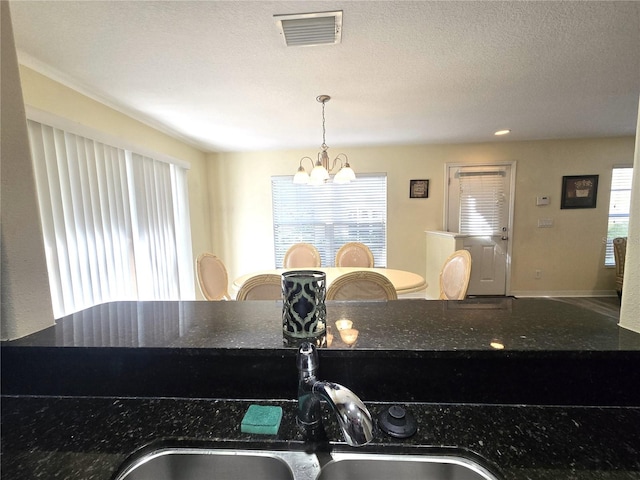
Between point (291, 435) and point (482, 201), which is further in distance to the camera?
point (482, 201)

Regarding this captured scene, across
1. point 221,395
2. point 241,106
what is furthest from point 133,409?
point 241,106

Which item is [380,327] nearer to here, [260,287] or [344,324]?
[344,324]

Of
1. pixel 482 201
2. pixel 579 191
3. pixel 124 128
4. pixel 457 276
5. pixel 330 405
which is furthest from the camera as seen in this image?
pixel 482 201

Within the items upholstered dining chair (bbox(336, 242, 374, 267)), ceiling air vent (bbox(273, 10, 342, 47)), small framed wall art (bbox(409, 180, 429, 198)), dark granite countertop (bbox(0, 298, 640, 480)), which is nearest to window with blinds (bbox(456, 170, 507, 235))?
small framed wall art (bbox(409, 180, 429, 198))

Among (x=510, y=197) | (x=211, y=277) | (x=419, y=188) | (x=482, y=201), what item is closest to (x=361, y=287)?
(x=211, y=277)

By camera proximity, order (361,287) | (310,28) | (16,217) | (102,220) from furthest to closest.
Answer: (102,220), (361,287), (310,28), (16,217)

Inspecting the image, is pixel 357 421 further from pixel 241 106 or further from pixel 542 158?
pixel 542 158

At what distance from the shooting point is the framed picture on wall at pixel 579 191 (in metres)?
3.92

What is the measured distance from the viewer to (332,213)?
427 cm

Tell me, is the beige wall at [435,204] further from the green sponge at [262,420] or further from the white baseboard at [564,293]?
the green sponge at [262,420]

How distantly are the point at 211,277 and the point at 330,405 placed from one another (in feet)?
6.86

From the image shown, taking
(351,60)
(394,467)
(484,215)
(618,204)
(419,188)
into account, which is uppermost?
(351,60)

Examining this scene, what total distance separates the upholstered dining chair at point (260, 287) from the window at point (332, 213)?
2.63 m

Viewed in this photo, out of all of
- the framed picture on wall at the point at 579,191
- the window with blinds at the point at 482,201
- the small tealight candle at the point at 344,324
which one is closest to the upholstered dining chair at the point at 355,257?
the window with blinds at the point at 482,201
